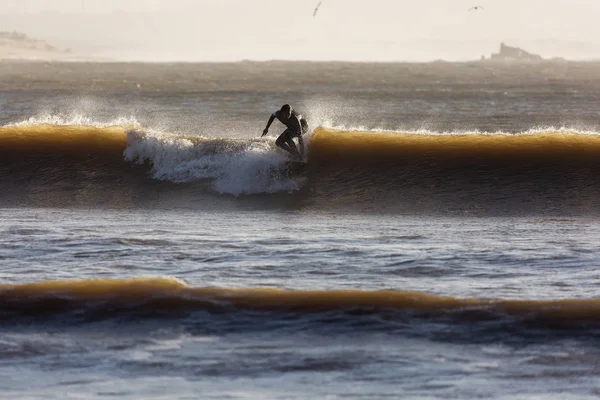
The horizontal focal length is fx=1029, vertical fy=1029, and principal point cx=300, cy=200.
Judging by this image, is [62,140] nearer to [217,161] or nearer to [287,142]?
[217,161]

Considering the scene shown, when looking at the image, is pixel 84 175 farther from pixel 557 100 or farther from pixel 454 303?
pixel 557 100

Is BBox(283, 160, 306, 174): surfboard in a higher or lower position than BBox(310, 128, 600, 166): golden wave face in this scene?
lower

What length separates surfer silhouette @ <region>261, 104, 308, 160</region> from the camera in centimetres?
1745

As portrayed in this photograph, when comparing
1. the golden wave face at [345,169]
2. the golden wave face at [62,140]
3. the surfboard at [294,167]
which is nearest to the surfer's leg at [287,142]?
the surfboard at [294,167]

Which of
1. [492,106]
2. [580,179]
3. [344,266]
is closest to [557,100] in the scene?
[492,106]

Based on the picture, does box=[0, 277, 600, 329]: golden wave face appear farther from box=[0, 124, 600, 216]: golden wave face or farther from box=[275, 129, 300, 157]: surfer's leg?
box=[275, 129, 300, 157]: surfer's leg

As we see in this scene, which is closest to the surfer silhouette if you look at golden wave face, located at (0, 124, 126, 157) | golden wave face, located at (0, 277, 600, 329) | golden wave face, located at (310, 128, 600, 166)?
golden wave face, located at (310, 128, 600, 166)

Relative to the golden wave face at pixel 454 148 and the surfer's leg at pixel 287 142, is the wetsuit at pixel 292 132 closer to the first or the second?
the surfer's leg at pixel 287 142

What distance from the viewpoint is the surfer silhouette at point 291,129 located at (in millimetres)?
17453

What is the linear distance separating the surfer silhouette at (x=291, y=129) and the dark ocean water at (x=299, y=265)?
1.26 ft

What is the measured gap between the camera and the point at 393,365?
26.1 feet

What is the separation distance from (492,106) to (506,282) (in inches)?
1568

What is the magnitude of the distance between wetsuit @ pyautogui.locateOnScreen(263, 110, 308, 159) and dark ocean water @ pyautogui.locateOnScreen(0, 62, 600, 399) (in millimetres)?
379

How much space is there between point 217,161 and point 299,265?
320 inches
